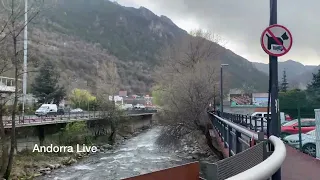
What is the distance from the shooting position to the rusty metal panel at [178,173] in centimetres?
293

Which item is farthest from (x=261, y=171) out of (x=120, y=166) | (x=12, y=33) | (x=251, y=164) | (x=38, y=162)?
(x=38, y=162)

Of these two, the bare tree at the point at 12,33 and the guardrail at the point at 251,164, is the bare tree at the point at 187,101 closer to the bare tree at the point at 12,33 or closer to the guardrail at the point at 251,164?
the bare tree at the point at 12,33

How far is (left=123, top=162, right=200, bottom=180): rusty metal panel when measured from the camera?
2932mm

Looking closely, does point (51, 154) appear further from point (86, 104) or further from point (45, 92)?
point (86, 104)

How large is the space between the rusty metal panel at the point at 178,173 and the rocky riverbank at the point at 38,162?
75.1ft

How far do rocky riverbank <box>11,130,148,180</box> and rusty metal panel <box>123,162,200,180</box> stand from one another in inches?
901

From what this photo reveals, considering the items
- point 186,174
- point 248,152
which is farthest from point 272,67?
point 186,174

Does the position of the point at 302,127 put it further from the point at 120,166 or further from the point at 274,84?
the point at 120,166

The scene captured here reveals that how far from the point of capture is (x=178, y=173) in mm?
3145

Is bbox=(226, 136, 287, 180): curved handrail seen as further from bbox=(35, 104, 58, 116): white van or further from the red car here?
bbox=(35, 104, 58, 116): white van

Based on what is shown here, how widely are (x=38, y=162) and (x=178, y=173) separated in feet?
91.6

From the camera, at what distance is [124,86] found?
16225cm

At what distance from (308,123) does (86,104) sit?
64160 mm

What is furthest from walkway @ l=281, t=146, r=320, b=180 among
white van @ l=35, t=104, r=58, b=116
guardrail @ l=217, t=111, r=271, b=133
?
white van @ l=35, t=104, r=58, b=116
